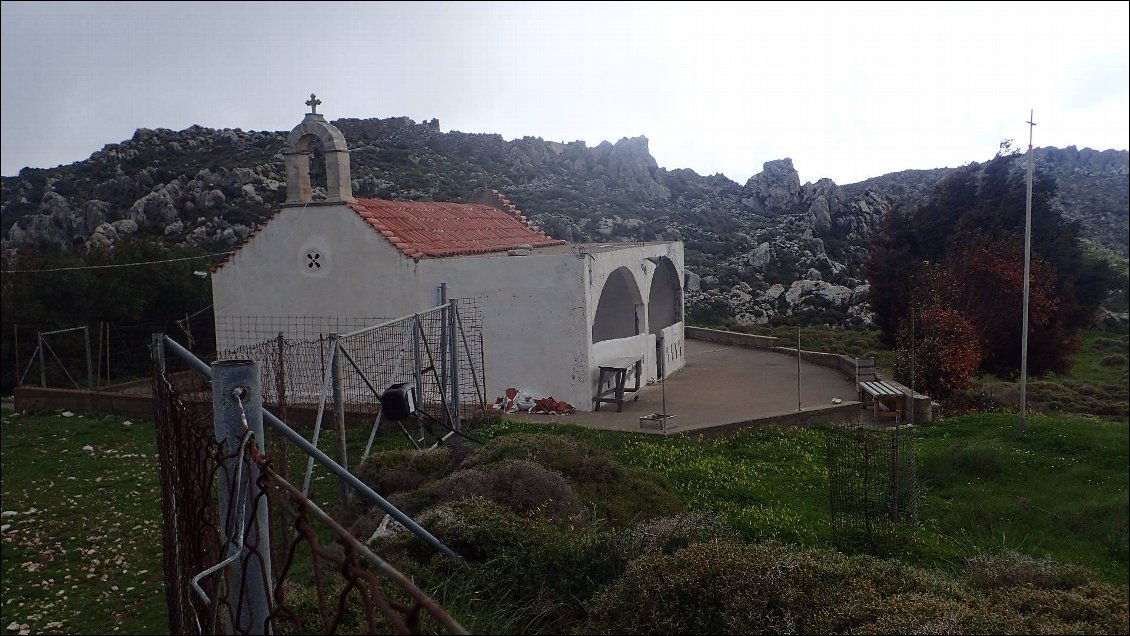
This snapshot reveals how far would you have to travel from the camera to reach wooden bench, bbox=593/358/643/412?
43.2ft

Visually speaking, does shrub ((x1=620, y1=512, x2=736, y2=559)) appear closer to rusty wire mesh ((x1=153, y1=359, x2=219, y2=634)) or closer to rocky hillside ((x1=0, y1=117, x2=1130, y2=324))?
rusty wire mesh ((x1=153, y1=359, x2=219, y2=634))

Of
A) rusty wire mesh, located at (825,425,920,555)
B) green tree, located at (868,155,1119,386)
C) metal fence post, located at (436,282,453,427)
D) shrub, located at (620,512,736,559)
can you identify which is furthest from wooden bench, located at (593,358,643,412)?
shrub, located at (620,512,736,559)

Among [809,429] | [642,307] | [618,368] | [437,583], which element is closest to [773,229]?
[809,429]

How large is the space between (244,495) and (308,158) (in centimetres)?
1168

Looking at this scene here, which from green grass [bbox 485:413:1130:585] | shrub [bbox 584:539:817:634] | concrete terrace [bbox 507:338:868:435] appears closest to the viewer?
shrub [bbox 584:539:817:634]

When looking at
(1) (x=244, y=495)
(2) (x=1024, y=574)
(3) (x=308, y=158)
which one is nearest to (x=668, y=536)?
(2) (x=1024, y=574)

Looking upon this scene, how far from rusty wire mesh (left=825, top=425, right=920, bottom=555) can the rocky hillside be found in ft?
7.03

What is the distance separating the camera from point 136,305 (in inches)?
768

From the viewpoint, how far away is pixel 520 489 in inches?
227

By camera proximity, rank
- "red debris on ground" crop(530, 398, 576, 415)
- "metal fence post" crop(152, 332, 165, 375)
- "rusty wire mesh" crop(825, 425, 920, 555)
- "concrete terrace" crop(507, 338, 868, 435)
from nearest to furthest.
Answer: "metal fence post" crop(152, 332, 165, 375), "rusty wire mesh" crop(825, 425, 920, 555), "concrete terrace" crop(507, 338, 868, 435), "red debris on ground" crop(530, 398, 576, 415)

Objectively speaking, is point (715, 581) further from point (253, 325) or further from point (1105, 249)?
point (253, 325)

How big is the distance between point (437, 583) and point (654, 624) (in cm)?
133

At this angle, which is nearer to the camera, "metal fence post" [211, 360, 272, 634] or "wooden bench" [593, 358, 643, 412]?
"metal fence post" [211, 360, 272, 634]

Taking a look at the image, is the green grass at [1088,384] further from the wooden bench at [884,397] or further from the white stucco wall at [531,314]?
the white stucco wall at [531,314]
